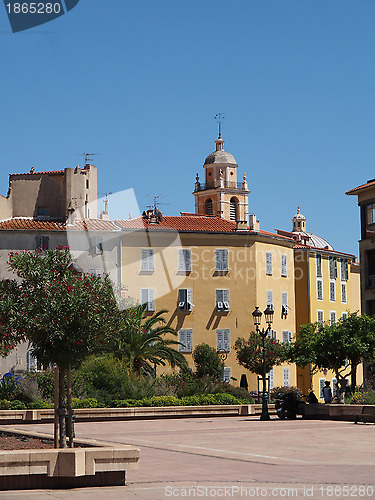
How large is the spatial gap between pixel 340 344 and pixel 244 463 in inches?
845

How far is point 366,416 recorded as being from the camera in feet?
105

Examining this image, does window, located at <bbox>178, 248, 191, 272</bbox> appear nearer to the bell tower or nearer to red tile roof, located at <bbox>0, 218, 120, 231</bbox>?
red tile roof, located at <bbox>0, 218, 120, 231</bbox>

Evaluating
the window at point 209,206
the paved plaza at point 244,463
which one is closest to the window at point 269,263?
the paved plaza at point 244,463

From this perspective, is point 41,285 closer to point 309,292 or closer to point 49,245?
point 49,245

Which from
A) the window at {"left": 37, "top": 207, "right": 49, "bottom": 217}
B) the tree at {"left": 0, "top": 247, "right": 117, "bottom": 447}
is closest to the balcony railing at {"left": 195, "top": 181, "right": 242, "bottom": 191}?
the window at {"left": 37, "top": 207, "right": 49, "bottom": 217}

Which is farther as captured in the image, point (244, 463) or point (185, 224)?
point (185, 224)

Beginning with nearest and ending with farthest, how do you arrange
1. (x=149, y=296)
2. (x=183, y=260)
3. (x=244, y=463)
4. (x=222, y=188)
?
(x=244, y=463)
(x=149, y=296)
(x=183, y=260)
(x=222, y=188)

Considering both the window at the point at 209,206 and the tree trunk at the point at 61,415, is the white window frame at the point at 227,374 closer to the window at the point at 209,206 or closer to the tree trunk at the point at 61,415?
the tree trunk at the point at 61,415

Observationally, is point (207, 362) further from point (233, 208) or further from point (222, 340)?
point (233, 208)

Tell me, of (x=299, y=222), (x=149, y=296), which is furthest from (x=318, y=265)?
(x=299, y=222)

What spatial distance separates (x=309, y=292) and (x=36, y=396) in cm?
3475

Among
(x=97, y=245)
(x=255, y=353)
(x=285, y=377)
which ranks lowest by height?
(x=285, y=377)

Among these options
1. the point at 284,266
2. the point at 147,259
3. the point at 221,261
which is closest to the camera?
the point at 147,259

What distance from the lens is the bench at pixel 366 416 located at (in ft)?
103
